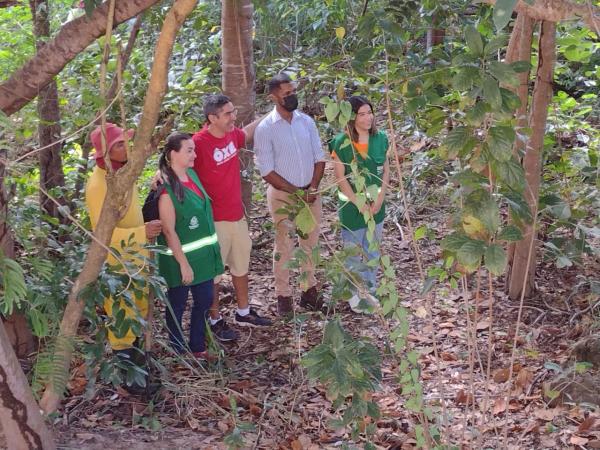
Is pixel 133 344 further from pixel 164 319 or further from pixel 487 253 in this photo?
pixel 487 253

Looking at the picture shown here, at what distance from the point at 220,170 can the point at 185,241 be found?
71 centimetres

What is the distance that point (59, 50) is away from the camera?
3.55 m

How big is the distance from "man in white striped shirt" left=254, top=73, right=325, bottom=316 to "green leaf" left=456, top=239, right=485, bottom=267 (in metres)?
2.77

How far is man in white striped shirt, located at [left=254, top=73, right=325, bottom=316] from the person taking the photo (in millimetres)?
5695

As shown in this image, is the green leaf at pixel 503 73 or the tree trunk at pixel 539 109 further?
the tree trunk at pixel 539 109

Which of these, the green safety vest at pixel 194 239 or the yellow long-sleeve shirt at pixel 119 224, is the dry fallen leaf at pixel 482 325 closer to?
the green safety vest at pixel 194 239

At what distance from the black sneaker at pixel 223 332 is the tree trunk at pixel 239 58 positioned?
64.6 inches

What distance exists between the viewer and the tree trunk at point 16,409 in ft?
9.68

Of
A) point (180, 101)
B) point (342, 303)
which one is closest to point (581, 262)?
point (342, 303)

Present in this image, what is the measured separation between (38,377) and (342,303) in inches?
114

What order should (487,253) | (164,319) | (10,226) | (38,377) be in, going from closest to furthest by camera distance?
(487,253) → (38,377) → (10,226) → (164,319)

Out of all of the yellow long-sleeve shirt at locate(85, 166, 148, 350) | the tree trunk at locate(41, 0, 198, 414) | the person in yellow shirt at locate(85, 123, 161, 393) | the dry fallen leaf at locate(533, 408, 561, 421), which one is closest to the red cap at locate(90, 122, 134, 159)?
the person in yellow shirt at locate(85, 123, 161, 393)

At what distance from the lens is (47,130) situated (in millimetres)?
5836

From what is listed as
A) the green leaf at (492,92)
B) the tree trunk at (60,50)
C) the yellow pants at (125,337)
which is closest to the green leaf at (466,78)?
the green leaf at (492,92)
